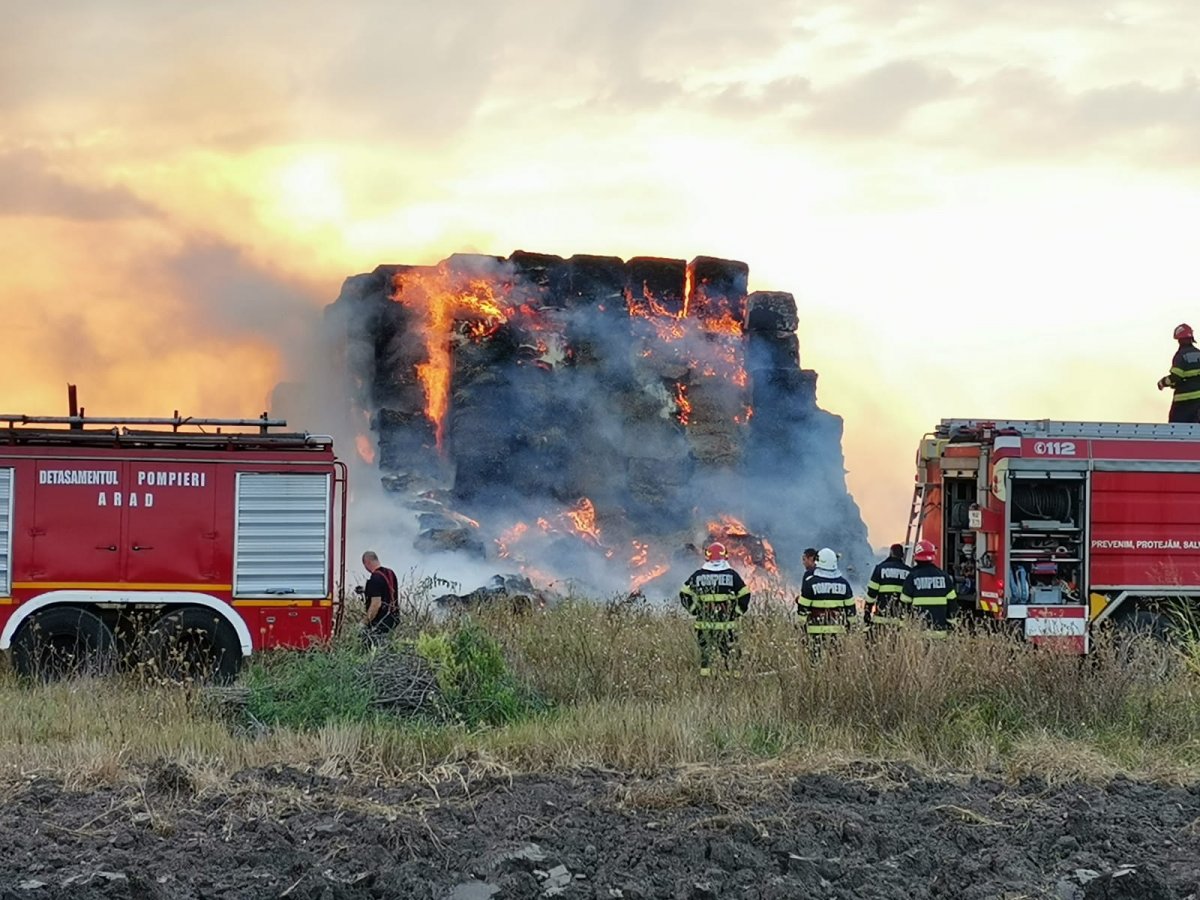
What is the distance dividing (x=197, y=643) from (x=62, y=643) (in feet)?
3.99

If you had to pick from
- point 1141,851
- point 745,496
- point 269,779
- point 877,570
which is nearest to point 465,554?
point 745,496

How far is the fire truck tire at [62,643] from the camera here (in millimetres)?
12289

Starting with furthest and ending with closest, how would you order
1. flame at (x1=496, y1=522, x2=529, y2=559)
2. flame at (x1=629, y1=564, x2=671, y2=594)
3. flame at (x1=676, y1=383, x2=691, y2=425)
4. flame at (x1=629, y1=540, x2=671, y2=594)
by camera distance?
flame at (x1=676, y1=383, x2=691, y2=425)
flame at (x1=629, y1=540, x2=671, y2=594)
flame at (x1=629, y1=564, x2=671, y2=594)
flame at (x1=496, y1=522, x2=529, y2=559)

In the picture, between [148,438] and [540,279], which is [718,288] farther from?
[148,438]

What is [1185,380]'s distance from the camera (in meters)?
16.0

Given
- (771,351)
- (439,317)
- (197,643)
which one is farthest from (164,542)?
(771,351)

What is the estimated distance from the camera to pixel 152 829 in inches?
265

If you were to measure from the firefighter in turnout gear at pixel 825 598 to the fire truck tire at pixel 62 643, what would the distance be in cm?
612

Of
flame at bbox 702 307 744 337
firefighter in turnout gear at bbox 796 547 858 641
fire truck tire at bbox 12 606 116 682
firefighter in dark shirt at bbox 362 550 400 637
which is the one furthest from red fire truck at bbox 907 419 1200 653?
flame at bbox 702 307 744 337

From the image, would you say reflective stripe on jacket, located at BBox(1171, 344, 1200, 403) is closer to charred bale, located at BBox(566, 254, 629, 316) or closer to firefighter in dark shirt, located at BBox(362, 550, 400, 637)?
firefighter in dark shirt, located at BBox(362, 550, 400, 637)

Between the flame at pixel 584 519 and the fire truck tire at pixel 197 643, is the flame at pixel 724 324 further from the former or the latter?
the fire truck tire at pixel 197 643

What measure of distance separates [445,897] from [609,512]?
76.8 ft

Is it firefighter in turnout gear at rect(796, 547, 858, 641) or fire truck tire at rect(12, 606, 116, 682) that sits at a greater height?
firefighter in turnout gear at rect(796, 547, 858, 641)

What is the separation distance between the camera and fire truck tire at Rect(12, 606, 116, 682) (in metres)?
12.3
